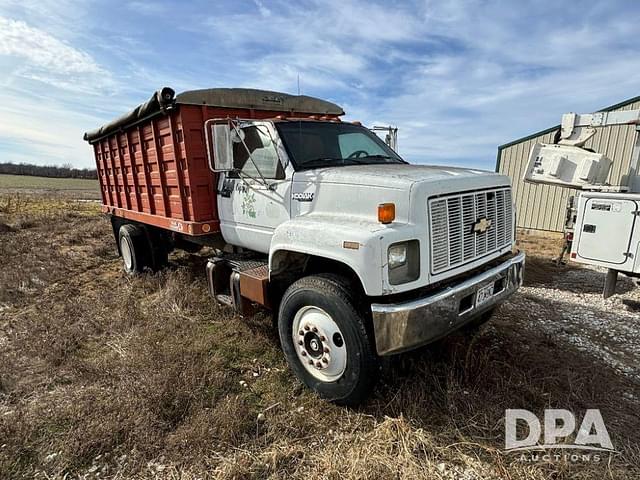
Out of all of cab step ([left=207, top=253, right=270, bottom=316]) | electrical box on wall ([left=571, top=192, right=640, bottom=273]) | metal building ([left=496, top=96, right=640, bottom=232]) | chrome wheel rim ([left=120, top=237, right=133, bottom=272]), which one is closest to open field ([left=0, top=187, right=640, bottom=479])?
cab step ([left=207, top=253, right=270, bottom=316])

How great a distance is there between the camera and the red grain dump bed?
4.48 m

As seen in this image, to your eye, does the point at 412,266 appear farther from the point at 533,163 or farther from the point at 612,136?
the point at 612,136

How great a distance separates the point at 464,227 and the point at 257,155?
2.26 metres

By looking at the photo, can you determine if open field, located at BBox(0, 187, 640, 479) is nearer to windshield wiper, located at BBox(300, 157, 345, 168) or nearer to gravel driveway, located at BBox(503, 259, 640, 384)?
gravel driveway, located at BBox(503, 259, 640, 384)

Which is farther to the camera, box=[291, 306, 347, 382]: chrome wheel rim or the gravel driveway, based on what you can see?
the gravel driveway

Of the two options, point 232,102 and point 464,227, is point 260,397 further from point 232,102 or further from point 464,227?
point 232,102

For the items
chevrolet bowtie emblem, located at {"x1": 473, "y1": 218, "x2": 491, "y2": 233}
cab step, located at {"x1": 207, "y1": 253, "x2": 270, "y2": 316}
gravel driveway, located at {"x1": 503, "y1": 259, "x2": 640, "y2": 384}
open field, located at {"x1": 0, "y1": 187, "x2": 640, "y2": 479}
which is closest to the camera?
open field, located at {"x1": 0, "y1": 187, "x2": 640, "y2": 479}

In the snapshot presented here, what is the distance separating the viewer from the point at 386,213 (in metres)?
2.71

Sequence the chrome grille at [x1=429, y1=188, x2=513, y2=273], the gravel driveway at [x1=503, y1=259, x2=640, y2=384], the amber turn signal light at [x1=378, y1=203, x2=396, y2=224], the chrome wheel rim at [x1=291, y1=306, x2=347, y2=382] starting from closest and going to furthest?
the amber turn signal light at [x1=378, y1=203, x2=396, y2=224] < the chrome grille at [x1=429, y1=188, x2=513, y2=273] < the chrome wheel rim at [x1=291, y1=306, x2=347, y2=382] < the gravel driveway at [x1=503, y1=259, x2=640, y2=384]

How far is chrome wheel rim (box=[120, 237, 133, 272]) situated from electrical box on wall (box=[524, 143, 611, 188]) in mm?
7501

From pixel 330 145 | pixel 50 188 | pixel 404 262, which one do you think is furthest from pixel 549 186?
pixel 50 188

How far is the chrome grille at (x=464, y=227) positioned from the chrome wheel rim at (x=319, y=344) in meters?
0.92

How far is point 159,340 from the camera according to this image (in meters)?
4.10

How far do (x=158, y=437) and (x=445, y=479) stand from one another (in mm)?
1949
